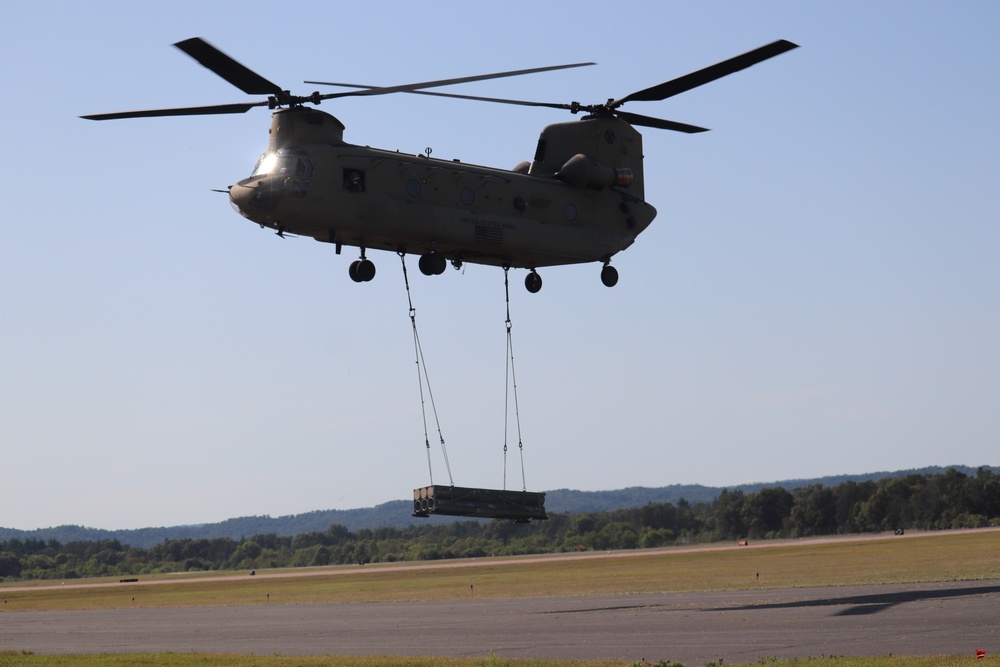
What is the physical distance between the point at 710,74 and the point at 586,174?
4960 millimetres

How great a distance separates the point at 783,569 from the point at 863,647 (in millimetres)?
39482

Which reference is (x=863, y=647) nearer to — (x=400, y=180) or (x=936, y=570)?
(x=400, y=180)

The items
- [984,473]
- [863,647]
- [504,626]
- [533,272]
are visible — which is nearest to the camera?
[863,647]

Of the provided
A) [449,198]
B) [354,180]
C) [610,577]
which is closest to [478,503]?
[449,198]

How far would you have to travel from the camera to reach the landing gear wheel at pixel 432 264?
3069 cm

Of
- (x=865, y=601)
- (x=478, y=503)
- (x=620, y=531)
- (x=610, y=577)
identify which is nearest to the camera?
(x=478, y=503)

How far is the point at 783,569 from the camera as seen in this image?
63.2 meters

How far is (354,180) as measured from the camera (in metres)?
29.0

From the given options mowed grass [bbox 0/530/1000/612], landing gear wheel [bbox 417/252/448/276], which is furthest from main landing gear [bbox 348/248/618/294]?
mowed grass [bbox 0/530/1000/612]

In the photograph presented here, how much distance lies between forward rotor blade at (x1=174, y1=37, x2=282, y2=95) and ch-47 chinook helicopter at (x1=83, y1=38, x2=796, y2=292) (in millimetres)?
26

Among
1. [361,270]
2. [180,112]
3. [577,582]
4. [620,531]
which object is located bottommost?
[577,582]

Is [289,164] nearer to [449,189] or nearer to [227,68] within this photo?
[227,68]

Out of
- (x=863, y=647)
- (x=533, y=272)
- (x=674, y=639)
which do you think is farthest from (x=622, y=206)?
(x=863, y=647)

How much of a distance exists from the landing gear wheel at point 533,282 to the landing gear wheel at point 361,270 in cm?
505
